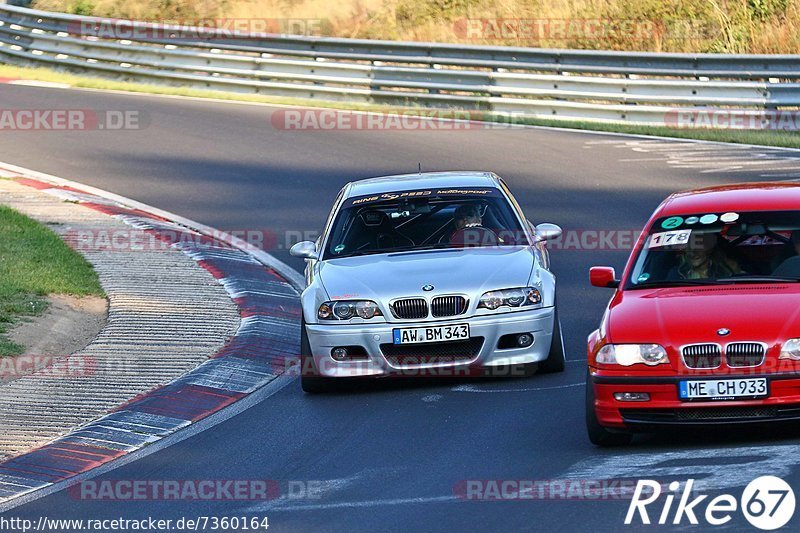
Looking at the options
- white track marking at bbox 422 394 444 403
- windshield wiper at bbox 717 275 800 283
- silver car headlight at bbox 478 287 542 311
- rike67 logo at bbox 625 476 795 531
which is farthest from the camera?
silver car headlight at bbox 478 287 542 311

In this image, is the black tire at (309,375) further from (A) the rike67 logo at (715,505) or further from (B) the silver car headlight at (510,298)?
(A) the rike67 logo at (715,505)

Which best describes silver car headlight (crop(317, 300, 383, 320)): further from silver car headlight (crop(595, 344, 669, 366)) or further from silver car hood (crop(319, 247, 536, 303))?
silver car headlight (crop(595, 344, 669, 366))

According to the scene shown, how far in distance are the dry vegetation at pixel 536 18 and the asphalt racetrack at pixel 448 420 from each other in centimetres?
906

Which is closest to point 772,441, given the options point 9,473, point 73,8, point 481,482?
point 481,482

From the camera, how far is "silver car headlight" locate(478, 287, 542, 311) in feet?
35.4

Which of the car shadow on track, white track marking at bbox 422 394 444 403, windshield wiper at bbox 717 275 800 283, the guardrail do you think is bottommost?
white track marking at bbox 422 394 444 403

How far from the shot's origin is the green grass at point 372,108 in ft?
71.9

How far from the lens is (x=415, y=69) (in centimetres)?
2600

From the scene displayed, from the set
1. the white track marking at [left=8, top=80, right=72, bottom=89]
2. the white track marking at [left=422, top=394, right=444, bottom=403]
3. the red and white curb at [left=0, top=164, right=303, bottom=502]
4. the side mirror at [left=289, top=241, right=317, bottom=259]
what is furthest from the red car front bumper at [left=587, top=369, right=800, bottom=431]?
the white track marking at [left=8, top=80, right=72, bottom=89]

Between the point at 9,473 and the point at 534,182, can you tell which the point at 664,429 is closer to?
the point at 9,473

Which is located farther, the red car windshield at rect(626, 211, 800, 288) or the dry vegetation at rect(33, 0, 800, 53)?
the dry vegetation at rect(33, 0, 800, 53)

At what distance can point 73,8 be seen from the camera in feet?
122

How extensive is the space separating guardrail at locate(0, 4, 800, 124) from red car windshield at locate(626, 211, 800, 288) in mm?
12983

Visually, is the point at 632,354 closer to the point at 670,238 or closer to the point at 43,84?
the point at 670,238
